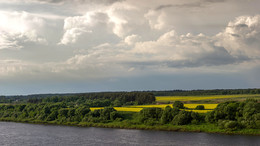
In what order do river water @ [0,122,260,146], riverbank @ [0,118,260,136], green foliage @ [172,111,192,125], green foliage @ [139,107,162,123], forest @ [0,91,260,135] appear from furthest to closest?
green foliage @ [139,107,162,123] < green foliage @ [172,111,192,125] < forest @ [0,91,260,135] < riverbank @ [0,118,260,136] < river water @ [0,122,260,146]

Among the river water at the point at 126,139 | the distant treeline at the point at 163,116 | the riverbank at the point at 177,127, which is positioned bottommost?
the river water at the point at 126,139

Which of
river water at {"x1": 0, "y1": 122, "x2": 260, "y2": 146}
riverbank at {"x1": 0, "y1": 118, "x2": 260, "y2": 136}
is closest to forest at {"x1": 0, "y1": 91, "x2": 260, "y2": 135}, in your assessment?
riverbank at {"x1": 0, "y1": 118, "x2": 260, "y2": 136}

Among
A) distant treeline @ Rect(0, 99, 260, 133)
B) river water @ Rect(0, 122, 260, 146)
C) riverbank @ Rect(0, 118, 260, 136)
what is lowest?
river water @ Rect(0, 122, 260, 146)

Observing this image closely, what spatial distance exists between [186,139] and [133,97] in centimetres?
8554

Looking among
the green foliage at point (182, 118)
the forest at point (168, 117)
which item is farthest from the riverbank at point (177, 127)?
the green foliage at point (182, 118)

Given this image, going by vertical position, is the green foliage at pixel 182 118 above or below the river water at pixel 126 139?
above

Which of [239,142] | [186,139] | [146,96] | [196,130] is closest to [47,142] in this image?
[186,139]

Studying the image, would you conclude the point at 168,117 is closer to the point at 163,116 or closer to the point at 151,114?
the point at 163,116

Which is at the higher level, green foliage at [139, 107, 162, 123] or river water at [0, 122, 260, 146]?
green foliage at [139, 107, 162, 123]

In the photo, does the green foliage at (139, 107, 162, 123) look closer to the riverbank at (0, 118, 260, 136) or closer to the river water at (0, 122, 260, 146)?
the riverbank at (0, 118, 260, 136)

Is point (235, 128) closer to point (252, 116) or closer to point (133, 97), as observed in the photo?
point (252, 116)

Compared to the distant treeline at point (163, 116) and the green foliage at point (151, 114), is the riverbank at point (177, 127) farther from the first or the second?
the green foliage at point (151, 114)

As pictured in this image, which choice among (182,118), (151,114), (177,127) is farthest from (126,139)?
(151,114)

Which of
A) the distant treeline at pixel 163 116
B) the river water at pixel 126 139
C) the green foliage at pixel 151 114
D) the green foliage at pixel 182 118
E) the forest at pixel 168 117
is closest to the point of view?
the river water at pixel 126 139
